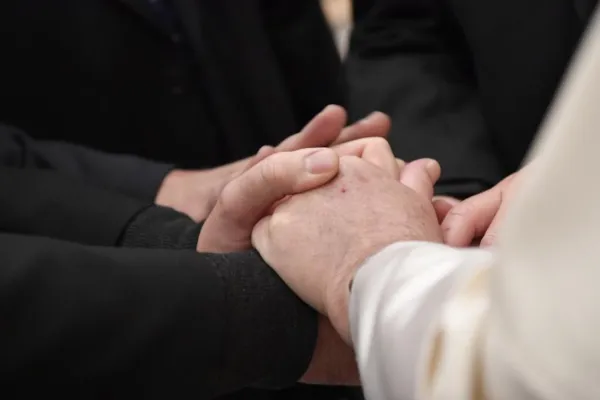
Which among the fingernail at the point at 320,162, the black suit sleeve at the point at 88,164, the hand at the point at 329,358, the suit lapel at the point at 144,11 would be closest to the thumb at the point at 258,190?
the fingernail at the point at 320,162

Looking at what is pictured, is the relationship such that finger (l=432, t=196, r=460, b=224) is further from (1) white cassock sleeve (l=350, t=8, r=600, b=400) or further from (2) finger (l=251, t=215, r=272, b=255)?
(1) white cassock sleeve (l=350, t=8, r=600, b=400)

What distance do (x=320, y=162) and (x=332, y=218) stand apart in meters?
0.06

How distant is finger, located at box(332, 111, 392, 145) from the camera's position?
808 millimetres

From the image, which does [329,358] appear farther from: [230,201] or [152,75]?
[152,75]

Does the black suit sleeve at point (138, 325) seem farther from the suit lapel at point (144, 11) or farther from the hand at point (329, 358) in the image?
the suit lapel at point (144, 11)

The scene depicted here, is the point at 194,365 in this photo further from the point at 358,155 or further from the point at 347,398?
the point at 347,398

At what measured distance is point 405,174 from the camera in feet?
2.37

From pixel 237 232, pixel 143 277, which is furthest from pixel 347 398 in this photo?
pixel 143 277

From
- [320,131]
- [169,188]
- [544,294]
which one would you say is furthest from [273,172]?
[544,294]

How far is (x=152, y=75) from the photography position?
A: 104cm

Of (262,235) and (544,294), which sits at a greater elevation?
(544,294)

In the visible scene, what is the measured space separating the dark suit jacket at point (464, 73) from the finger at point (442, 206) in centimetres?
7

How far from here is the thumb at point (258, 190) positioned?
2.21 feet

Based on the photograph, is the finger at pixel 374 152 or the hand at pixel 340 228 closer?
the hand at pixel 340 228
